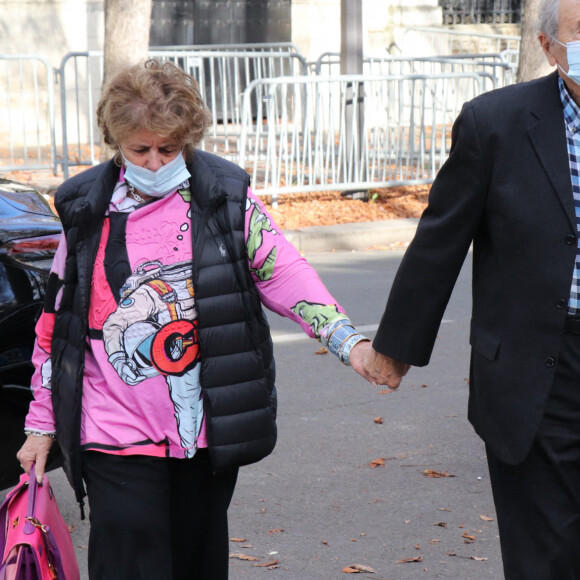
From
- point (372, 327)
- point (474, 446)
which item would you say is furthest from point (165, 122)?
point (372, 327)

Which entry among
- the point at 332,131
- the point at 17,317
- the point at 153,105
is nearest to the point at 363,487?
the point at 17,317

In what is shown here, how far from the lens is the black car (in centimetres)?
407

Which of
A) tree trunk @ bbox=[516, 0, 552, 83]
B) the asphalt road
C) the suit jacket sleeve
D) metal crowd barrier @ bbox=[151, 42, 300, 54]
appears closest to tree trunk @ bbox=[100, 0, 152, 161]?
tree trunk @ bbox=[516, 0, 552, 83]

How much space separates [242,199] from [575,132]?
34.8 inches

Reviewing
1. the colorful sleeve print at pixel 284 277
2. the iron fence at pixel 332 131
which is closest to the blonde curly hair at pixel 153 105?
the colorful sleeve print at pixel 284 277

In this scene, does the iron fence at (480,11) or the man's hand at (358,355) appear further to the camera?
the iron fence at (480,11)

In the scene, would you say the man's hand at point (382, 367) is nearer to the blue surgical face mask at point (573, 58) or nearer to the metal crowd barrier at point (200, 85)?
the blue surgical face mask at point (573, 58)

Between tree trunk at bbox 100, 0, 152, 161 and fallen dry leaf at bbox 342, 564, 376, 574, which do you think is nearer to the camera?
fallen dry leaf at bbox 342, 564, 376, 574

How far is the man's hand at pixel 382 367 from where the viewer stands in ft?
10.1

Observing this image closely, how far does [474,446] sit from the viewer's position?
5.62 m

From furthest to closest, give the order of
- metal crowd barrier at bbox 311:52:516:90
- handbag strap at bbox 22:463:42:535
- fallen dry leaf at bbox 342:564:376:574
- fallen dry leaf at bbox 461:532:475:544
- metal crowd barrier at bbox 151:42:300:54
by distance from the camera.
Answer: metal crowd barrier at bbox 151:42:300:54
metal crowd barrier at bbox 311:52:516:90
fallen dry leaf at bbox 461:532:475:544
fallen dry leaf at bbox 342:564:376:574
handbag strap at bbox 22:463:42:535

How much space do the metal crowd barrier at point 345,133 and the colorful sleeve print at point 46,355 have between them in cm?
816

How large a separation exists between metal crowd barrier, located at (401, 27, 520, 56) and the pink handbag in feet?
55.7

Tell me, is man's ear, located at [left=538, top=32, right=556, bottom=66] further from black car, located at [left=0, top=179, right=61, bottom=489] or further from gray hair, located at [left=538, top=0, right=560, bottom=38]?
black car, located at [left=0, top=179, right=61, bottom=489]
